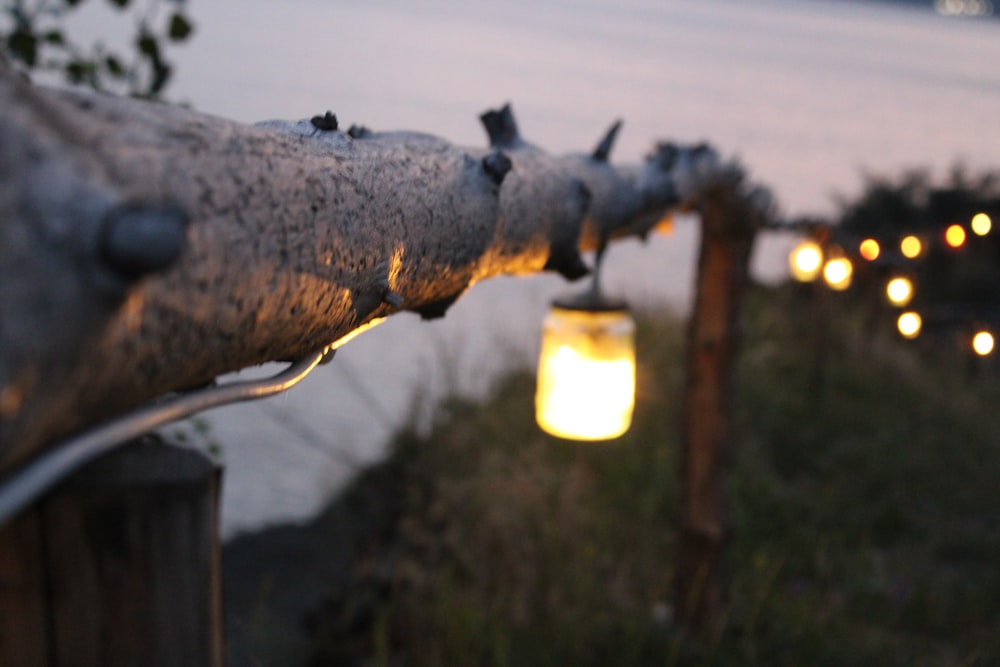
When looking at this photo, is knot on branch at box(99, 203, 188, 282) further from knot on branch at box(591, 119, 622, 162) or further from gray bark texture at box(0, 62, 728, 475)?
knot on branch at box(591, 119, 622, 162)

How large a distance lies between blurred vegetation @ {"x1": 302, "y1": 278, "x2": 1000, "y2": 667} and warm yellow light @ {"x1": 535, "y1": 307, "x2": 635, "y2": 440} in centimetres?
90

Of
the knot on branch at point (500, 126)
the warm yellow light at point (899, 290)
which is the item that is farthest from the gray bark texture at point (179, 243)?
the warm yellow light at point (899, 290)

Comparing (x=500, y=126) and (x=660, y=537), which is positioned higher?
(x=500, y=126)

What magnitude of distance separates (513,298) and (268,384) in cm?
792

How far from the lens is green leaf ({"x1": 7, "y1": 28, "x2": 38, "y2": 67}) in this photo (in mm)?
2148

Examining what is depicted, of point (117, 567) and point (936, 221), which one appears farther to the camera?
point (936, 221)

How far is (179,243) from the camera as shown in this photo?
0.51 meters

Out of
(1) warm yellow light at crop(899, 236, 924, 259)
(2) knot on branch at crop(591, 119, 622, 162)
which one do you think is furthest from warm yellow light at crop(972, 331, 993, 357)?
(2) knot on branch at crop(591, 119, 622, 162)

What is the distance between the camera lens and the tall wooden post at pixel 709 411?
328 cm

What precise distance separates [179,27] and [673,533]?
3773 millimetres

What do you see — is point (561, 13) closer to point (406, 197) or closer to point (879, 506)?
point (879, 506)

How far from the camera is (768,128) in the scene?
898 inches

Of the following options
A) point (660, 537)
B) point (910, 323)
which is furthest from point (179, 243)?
point (660, 537)

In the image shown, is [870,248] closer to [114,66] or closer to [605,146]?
[605,146]
